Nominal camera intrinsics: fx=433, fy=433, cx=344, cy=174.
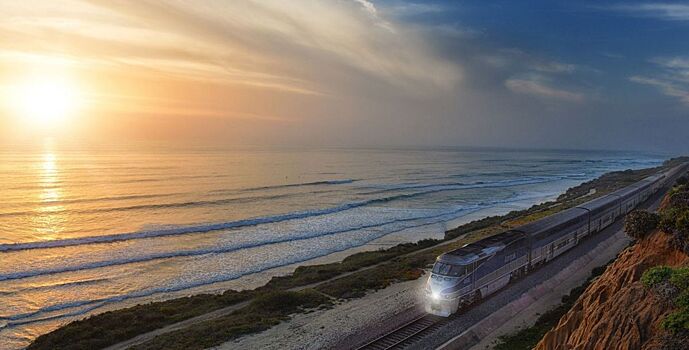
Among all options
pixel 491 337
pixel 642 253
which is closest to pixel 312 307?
pixel 491 337

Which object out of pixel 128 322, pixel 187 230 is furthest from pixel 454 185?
pixel 128 322

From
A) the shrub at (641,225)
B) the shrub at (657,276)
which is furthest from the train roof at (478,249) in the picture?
the shrub at (657,276)

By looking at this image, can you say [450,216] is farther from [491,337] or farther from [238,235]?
[491,337]

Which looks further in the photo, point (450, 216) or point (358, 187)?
point (358, 187)

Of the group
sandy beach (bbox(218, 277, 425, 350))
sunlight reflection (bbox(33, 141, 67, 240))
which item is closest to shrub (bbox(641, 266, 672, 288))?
sandy beach (bbox(218, 277, 425, 350))

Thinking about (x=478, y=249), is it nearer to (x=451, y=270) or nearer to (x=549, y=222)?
(x=451, y=270)

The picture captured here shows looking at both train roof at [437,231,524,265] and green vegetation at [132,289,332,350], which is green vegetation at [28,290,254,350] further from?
train roof at [437,231,524,265]
